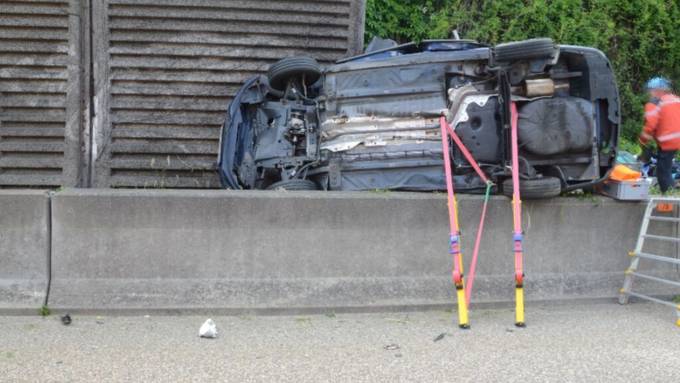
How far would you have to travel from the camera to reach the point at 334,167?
256 inches

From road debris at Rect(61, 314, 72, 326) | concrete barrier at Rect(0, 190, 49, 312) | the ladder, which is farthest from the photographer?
the ladder

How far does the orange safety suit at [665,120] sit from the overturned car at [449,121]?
1.40 m

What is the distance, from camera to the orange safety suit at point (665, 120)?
7.41 meters

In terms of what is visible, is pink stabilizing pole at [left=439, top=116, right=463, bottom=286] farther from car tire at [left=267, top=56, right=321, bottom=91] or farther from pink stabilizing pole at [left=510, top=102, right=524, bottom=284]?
car tire at [left=267, top=56, right=321, bottom=91]

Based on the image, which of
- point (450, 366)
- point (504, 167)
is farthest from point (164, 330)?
→ point (504, 167)

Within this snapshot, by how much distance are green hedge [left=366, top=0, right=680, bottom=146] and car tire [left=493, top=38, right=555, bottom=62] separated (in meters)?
2.40

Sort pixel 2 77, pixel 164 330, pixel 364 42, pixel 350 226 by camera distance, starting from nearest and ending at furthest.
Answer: pixel 164 330
pixel 350 226
pixel 2 77
pixel 364 42

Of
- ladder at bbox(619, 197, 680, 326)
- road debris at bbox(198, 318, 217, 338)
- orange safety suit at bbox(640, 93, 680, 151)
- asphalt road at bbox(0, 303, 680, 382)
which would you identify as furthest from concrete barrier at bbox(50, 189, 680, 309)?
orange safety suit at bbox(640, 93, 680, 151)

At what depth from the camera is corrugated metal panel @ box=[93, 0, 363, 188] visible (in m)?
7.36

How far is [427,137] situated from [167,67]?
304 cm

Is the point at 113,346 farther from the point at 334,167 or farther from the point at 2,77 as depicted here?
the point at 2,77

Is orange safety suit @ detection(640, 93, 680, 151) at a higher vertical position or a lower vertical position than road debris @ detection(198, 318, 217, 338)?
higher

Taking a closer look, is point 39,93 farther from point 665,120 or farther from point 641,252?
point 665,120

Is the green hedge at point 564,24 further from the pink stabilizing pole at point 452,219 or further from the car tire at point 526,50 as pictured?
the pink stabilizing pole at point 452,219
